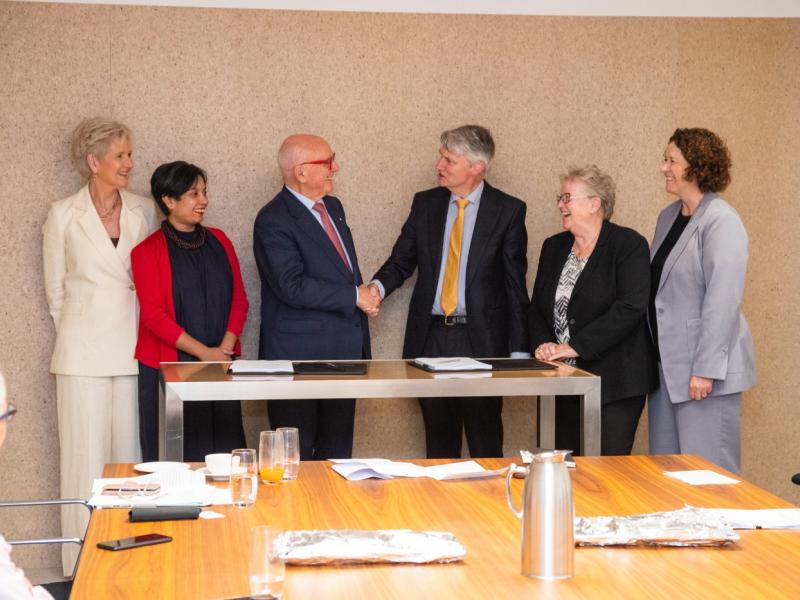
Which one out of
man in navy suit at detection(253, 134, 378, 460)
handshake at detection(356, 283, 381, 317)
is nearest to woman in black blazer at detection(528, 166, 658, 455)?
handshake at detection(356, 283, 381, 317)

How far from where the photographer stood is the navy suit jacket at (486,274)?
4.98 m

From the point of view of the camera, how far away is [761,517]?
2.52m

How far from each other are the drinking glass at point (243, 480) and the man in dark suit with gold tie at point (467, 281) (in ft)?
7.64

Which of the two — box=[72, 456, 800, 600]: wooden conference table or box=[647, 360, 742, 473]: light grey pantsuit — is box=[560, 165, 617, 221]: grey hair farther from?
box=[72, 456, 800, 600]: wooden conference table

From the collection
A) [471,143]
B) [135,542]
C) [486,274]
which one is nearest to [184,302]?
[486,274]

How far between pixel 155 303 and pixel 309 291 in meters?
0.68

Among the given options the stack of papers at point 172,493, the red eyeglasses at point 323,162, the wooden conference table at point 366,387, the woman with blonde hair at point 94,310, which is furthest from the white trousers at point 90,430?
the stack of papers at point 172,493

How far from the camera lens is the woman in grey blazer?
437cm

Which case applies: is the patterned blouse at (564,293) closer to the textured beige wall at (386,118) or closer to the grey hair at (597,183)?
the grey hair at (597,183)

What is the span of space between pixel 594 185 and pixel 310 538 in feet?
9.03

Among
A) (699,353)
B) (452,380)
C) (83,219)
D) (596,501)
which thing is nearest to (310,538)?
(596,501)

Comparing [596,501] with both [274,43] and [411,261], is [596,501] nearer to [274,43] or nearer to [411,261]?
[411,261]

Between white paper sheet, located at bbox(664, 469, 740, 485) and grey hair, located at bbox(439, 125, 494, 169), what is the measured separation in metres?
2.31

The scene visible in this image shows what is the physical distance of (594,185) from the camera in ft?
15.0
